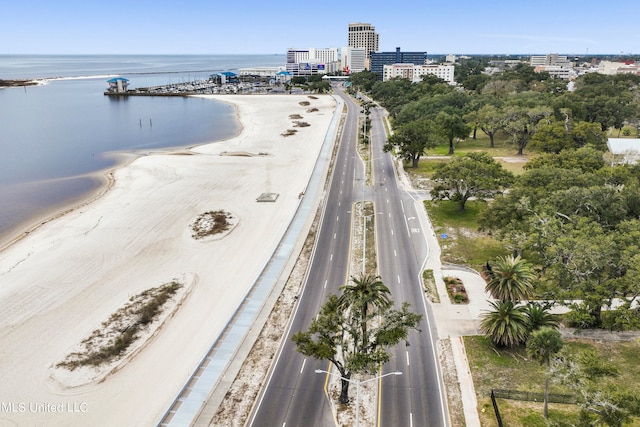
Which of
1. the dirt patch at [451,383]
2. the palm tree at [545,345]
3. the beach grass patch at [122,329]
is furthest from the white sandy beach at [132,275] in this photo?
the palm tree at [545,345]

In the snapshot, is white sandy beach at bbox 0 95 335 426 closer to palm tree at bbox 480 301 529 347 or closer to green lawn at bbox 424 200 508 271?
green lawn at bbox 424 200 508 271

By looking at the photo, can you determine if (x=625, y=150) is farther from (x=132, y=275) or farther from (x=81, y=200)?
(x=81, y=200)

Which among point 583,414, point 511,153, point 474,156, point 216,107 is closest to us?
point 583,414

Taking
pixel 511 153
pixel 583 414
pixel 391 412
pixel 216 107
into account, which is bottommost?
pixel 391 412

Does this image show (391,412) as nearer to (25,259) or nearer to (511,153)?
(25,259)

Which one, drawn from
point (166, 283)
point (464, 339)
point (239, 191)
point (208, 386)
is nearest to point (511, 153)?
point (239, 191)

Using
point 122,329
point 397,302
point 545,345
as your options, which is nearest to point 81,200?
point 122,329

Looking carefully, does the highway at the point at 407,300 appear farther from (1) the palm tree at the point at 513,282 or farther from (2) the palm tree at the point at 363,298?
(1) the palm tree at the point at 513,282
